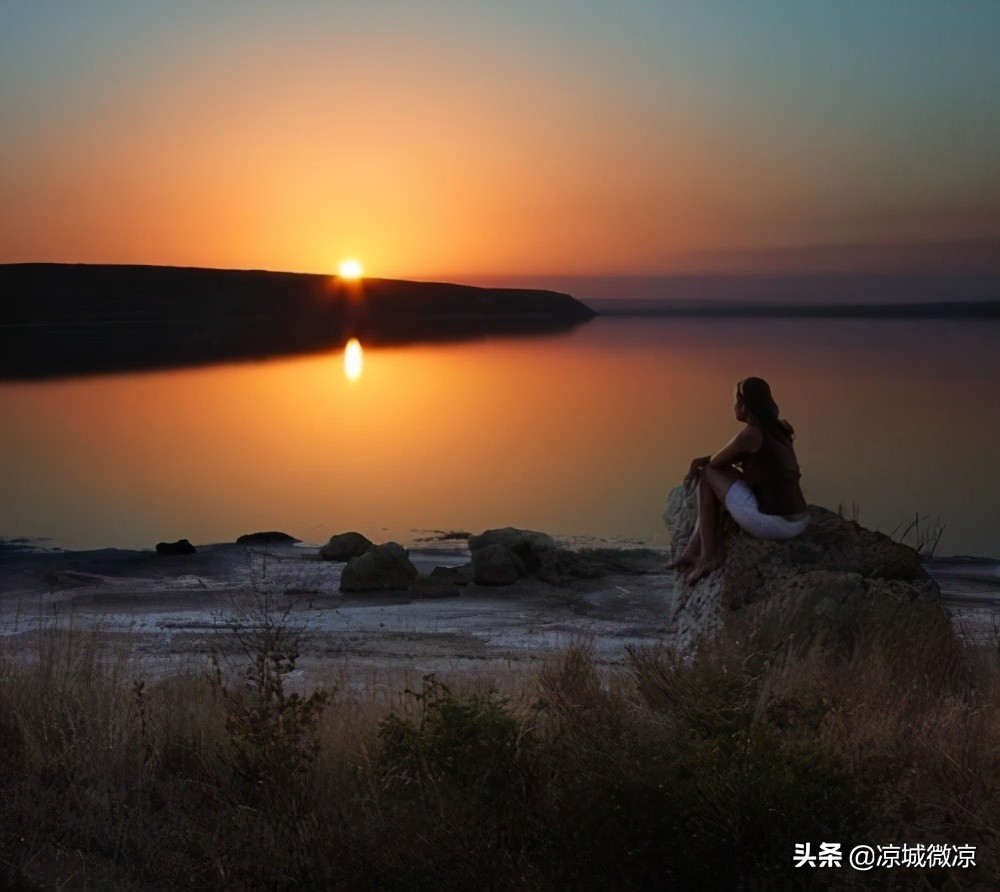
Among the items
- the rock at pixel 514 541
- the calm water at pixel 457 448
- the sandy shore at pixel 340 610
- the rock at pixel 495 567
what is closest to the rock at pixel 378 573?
the sandy shore at pixel 340 610

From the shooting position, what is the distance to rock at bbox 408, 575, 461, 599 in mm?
14100

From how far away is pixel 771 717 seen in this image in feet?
19.1

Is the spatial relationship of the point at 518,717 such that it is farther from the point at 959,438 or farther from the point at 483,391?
the point at 483,391

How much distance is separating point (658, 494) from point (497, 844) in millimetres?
20818

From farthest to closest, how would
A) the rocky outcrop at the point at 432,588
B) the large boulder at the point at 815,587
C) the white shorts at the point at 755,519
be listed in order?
1. the rocky outcrop at the point at 432,588
2. the white shorts at the point at 755,519
3. the large boulder at the point at 815,587

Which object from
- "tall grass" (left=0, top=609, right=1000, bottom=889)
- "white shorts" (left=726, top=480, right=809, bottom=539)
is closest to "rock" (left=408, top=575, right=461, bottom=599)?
"white shorts" (left=726, top=480, right=809, bottom=539)

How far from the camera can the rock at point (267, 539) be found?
1911 centimetres

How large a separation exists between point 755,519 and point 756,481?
0.30m

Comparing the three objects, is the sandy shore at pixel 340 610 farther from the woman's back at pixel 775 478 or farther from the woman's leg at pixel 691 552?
the woman's back at pixel 775 478

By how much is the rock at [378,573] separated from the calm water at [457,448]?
568cm

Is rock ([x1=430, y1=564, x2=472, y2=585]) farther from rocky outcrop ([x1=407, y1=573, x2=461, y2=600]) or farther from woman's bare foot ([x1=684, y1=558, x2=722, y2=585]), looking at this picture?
woman's bare foot ([x1=684, y1=558, x2=722, y2=585])

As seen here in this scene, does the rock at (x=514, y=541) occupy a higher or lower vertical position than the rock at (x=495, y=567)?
A: higher

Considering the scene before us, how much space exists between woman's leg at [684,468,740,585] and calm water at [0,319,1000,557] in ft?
27.1

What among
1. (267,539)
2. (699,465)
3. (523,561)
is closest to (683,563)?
(699,465)
